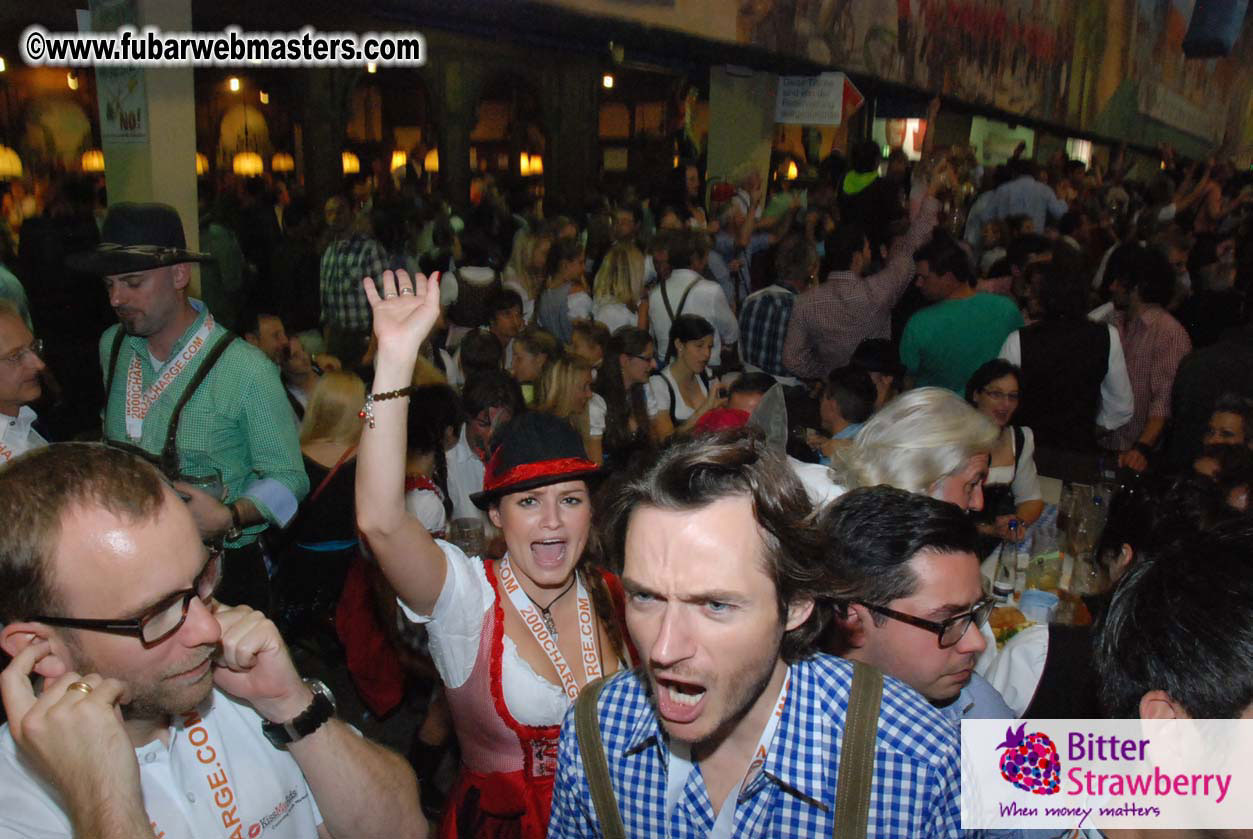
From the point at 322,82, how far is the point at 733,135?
19.1 feet

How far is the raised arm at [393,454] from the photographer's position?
2045 mm

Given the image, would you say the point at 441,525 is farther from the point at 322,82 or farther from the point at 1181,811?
the point at 322,82

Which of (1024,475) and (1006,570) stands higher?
(1024,475)

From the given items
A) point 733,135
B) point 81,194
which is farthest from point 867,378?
point 733,135

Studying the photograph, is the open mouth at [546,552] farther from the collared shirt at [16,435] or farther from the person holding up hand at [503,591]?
the collared shirt at [16,435]

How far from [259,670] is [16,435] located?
2.20 m

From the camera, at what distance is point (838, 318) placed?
5719 millimetres

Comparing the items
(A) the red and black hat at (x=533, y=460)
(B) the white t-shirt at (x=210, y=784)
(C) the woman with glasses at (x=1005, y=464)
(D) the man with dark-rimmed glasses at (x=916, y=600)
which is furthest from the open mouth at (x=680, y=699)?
(C) the woman with glasses at (x=1005, y=464)

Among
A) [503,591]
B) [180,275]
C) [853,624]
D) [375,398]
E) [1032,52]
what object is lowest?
[503,591]

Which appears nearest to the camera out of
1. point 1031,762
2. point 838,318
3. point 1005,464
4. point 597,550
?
point 1031,762

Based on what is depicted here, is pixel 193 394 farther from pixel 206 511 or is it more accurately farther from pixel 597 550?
pixel 597 550

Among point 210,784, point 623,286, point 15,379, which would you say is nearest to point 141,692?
point 210,784

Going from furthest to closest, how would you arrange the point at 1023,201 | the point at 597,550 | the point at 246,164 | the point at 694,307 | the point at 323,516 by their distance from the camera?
the point at 246,164 < the point at 1023,201 < the point at 694,307 < the point at 323,516 < the point at 597,550

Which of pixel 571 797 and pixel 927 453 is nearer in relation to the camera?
pixel 571 797
